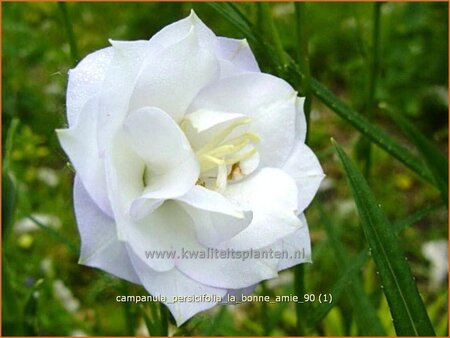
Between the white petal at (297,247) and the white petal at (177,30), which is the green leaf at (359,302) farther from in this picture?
the white petal at (177,30)

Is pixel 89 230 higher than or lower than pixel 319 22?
higher

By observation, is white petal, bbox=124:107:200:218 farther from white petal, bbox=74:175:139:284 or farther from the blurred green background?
the blurred green background

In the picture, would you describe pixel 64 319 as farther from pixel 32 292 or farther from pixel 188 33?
pixel 188 33

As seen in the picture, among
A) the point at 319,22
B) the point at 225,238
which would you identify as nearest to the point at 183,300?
the point at 225,238

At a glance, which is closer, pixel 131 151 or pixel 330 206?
pixel 131 151

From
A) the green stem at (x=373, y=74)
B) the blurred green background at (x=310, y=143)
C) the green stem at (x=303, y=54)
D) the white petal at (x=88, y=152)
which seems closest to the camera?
the white petal at (x=88, y=152)

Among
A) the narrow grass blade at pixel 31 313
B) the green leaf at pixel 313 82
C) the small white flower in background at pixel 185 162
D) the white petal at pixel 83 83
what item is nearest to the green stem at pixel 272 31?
the green leaf at pixel 313 82

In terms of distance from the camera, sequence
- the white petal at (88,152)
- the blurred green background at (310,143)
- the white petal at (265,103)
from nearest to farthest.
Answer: the white petal at (88,152), the white petal at (265,103), the blurred green background at (310,143)

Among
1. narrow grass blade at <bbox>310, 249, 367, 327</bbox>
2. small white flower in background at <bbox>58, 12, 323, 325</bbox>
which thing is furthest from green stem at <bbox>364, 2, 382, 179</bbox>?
small white flower in background at <bbox>58, 12, 323, 325</bbox>
